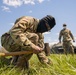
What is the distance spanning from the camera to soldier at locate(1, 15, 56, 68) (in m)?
5.08

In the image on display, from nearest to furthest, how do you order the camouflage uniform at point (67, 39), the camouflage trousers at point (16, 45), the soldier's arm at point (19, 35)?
the soldier's arm at point (19, 35) → the camouflage trousers at point (16, 45) → the camouflage uniform at point (67, 39)

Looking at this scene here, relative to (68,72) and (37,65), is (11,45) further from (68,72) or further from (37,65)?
(68,72)

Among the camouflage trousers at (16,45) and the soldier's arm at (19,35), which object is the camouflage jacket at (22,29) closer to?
the soldier's arm at (19,35)

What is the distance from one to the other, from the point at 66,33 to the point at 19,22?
8610 millimetres

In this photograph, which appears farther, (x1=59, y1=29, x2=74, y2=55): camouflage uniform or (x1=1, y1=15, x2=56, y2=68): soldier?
(x1=59, y1=29, x2=74, y2=55): camouflage uniform

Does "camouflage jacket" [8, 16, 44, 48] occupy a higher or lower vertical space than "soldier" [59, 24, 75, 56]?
higher

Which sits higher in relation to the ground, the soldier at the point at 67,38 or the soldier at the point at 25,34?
the soldier at the point at 25,34

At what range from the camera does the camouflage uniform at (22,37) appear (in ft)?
16.7

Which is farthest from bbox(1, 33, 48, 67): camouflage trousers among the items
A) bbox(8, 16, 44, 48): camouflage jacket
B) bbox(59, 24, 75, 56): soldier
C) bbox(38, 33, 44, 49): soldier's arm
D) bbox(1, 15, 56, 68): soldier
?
bbox(59, 24, 75, 56): soldier

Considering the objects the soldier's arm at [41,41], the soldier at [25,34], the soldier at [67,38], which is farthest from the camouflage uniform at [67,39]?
the soldier at [25,34]

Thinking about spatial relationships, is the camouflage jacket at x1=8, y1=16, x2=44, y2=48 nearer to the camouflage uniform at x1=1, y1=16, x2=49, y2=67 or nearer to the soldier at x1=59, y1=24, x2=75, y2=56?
the camouflage uniform at x1=1, y1=16, x2=49, y2=67

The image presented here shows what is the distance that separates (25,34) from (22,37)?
346 millimetres

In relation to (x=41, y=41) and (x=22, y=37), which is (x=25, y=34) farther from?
(x=41, y=41)

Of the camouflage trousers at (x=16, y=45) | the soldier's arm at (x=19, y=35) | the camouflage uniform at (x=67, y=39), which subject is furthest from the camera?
the camouflage uniform at (x=67, y=39)
